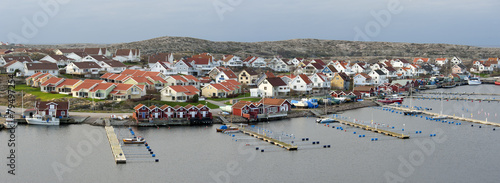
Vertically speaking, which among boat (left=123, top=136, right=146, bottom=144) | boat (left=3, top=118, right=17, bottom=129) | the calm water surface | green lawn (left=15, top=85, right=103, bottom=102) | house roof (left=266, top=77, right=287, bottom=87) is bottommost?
the calm water surface

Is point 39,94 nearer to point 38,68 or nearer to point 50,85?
point 50,85

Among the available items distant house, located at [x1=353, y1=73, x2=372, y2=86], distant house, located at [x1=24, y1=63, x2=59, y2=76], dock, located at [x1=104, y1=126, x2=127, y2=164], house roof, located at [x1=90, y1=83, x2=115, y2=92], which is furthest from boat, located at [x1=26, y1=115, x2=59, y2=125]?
distant house, located at [x1=353, y1=73, x2=372, y2=86]

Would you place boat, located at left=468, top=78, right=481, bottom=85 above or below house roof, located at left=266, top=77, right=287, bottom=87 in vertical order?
above

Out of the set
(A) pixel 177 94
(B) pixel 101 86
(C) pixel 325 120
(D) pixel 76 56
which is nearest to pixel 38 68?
(D) pixel 76 56

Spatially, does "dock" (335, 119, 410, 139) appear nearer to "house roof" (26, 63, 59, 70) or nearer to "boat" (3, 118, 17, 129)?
"boat" (3, 118, 17, 129)

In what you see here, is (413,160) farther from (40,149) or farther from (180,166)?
(40,149)

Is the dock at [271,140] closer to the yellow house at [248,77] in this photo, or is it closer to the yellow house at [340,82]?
the yellow house at [248,77]
